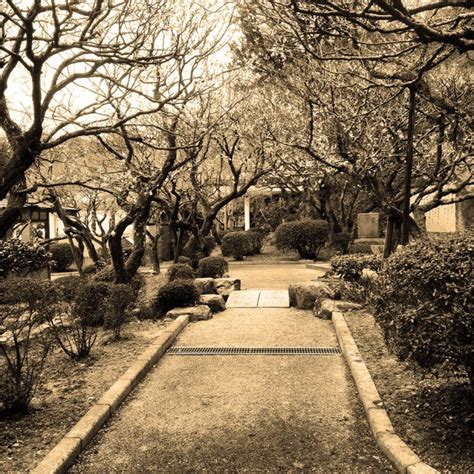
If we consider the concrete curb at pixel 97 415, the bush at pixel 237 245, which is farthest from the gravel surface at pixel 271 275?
the concrete curb at pixel 97 415

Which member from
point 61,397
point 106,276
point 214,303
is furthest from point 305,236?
point 61,397

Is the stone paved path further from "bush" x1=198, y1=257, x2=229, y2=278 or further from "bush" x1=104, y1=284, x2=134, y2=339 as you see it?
"bush" x1=198, y1=257, x2=229, y2=278

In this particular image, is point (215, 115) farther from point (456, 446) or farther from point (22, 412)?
point (456, 446)

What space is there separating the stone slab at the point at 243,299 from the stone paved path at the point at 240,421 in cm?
404

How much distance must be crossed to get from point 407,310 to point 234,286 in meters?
8.83

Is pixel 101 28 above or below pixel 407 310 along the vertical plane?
above

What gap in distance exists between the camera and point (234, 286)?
1289cm

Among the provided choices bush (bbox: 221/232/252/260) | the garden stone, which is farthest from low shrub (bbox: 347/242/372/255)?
the garden stone

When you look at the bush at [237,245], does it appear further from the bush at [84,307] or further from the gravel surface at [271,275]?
the bush at [84,307]

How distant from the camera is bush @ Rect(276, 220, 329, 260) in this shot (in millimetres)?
21781

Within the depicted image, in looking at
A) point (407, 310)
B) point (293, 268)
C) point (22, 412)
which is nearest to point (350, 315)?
point (407, 310)

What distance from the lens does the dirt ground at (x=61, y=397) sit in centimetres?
418

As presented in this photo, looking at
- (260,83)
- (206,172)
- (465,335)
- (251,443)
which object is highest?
(260,83)

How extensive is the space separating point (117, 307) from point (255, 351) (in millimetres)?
2230
